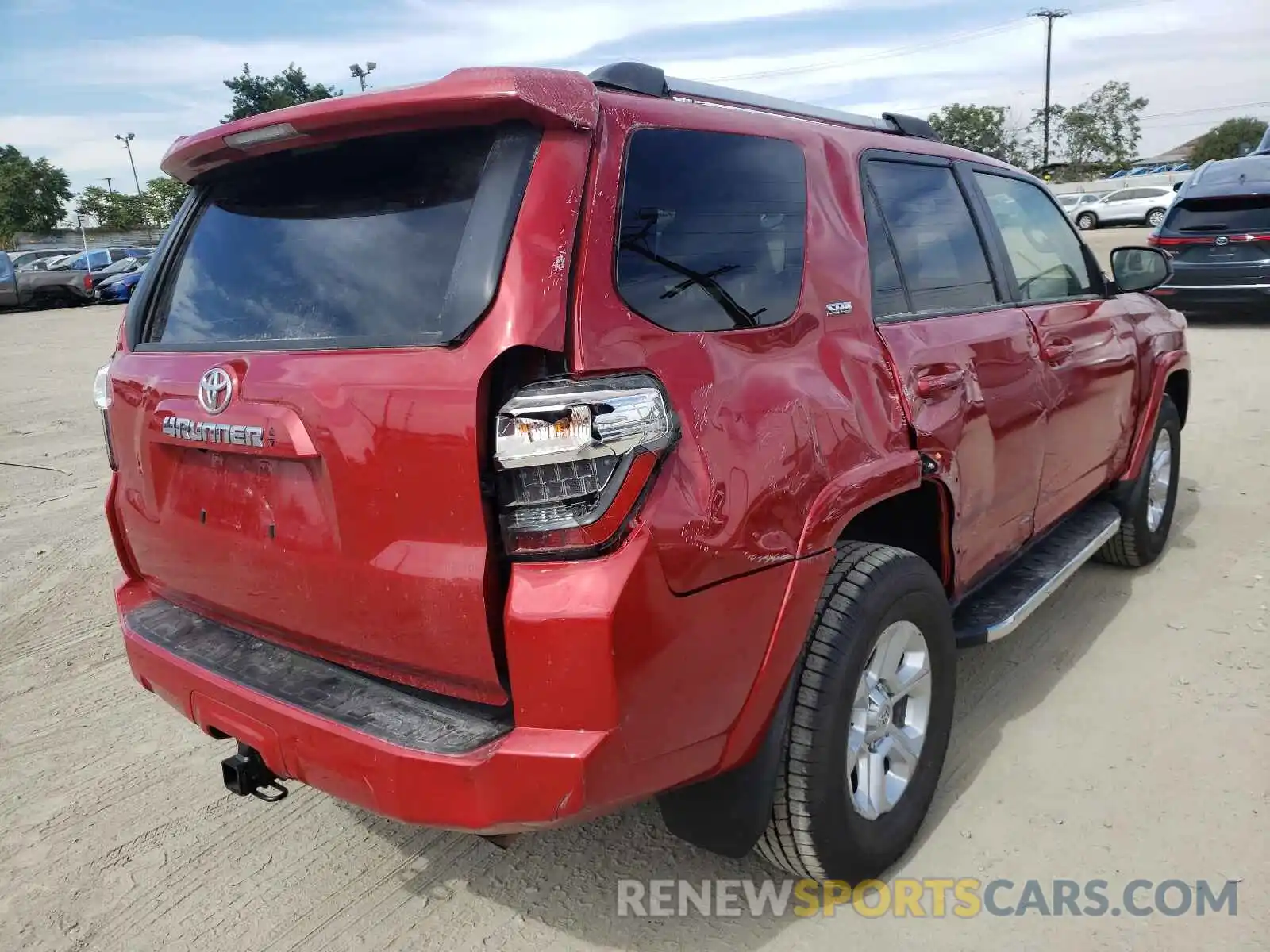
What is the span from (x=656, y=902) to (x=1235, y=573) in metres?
3.54

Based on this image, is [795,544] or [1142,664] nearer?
[795,544]

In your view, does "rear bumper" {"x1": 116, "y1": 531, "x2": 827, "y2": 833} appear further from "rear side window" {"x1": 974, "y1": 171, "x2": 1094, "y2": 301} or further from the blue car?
the blue car

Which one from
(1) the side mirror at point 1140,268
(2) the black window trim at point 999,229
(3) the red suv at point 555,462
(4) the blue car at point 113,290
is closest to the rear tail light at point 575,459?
(3) the red suv at point 555,462

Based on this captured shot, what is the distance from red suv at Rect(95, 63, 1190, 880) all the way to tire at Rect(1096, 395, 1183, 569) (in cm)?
201

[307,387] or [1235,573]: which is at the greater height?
[307,387]

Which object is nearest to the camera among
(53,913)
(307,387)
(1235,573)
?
(307,387)

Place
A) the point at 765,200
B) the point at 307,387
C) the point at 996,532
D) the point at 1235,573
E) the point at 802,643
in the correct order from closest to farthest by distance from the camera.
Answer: the point at 307,387 → the point at 802,643 → the point at 765,200 → the point at 996,532 → the point at 1235,573

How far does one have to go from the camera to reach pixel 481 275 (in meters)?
1.85

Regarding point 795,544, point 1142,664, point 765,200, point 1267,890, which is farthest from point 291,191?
point 1142,664

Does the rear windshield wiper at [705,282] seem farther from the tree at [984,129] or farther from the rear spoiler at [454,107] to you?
the tree at [984,129]

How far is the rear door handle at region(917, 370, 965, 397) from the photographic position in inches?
103

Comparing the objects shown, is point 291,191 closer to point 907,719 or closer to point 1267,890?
point 907,719

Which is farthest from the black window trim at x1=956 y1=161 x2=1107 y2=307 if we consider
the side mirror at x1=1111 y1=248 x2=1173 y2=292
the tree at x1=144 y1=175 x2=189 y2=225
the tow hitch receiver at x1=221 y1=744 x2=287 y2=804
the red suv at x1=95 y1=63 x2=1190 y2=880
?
the tree at x1=144 y1=175 x2=189 y2=225

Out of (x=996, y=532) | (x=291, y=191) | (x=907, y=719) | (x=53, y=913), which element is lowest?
(x=53, y=913)
